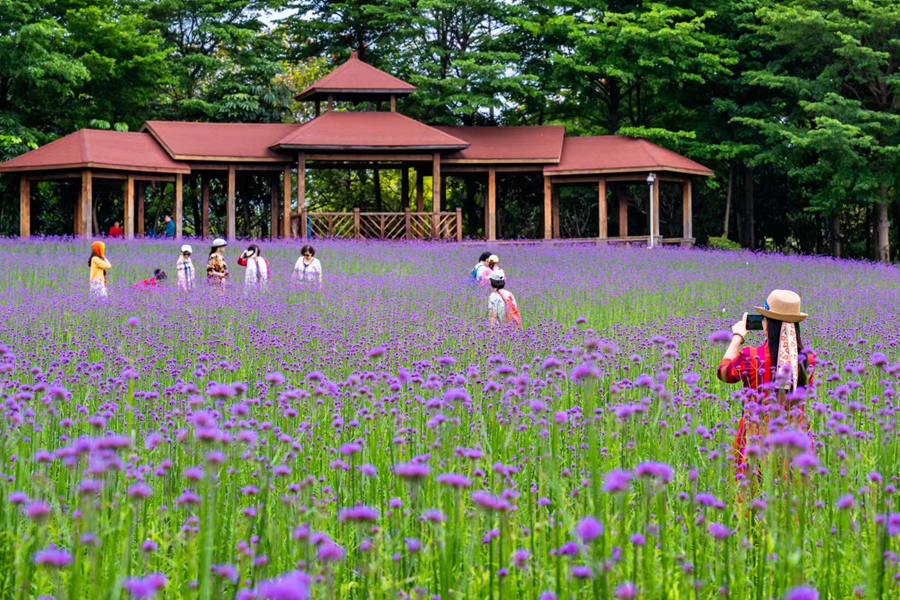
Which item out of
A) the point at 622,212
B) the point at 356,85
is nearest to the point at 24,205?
the point at 356,85

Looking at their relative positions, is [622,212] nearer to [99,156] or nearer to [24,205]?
[99,156]

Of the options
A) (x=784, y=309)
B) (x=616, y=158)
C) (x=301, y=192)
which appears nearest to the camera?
(x=784, y=309)

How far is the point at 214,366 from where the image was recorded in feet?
20.6

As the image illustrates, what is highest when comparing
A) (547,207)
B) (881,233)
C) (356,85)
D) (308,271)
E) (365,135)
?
(356,85)

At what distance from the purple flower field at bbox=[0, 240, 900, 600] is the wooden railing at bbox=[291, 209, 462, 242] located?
13885 millimetres

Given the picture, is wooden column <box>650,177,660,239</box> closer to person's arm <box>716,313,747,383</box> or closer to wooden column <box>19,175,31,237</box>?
wooden column <box>19,175,31,237</box>

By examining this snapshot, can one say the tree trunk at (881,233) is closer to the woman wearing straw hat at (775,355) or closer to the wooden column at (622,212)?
the wooden column at (622,212)

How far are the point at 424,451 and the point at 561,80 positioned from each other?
31.3 m

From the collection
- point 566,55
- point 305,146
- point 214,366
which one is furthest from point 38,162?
point 214,366

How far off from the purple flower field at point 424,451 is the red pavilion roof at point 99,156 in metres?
13.9

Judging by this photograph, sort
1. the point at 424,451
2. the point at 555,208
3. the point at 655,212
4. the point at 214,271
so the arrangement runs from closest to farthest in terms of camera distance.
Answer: the point at 424,451, the point at 214,271, the point at 655,212, the point at 555,208

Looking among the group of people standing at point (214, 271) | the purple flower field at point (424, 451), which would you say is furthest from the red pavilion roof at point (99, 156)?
the group of people standing at point (214, 271)

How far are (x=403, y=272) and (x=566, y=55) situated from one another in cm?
1997

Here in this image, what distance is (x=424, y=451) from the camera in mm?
4672
